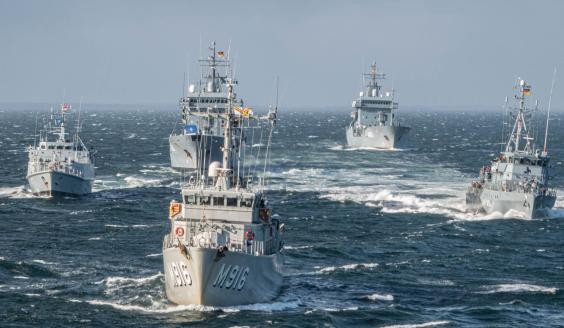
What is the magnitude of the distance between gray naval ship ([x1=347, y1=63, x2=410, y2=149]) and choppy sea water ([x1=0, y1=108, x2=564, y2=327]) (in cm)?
6862

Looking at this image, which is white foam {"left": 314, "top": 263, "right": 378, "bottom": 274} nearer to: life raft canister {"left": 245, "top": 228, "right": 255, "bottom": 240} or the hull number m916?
life raft canister {"left": 245, "top": 228, "right": 255, "bottom": 240}

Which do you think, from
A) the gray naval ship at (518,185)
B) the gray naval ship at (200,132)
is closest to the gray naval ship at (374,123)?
the gray naval ship at (200,132)

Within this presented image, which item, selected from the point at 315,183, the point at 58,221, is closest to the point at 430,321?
the point at 58,221

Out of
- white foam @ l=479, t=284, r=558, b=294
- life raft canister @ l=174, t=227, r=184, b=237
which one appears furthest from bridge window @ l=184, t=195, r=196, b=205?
white foam @ l=479, t=284, r=558, b=294

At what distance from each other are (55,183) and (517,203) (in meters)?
43.6

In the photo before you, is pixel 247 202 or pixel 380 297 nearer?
pixel 247 202

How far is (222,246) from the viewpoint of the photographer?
4256cm

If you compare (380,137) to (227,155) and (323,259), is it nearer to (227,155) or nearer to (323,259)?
(323,259)

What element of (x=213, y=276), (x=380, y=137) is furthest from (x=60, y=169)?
(x=380, y=137)

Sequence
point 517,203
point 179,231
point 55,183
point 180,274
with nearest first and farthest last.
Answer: point 180,274 → point 179,231 → point 517,203 → point 55,183

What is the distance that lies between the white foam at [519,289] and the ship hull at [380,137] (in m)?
127

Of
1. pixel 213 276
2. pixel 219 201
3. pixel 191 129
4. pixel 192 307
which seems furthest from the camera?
pixel 191 129

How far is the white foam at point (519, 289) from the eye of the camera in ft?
170

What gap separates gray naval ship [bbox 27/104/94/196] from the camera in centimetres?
8894
